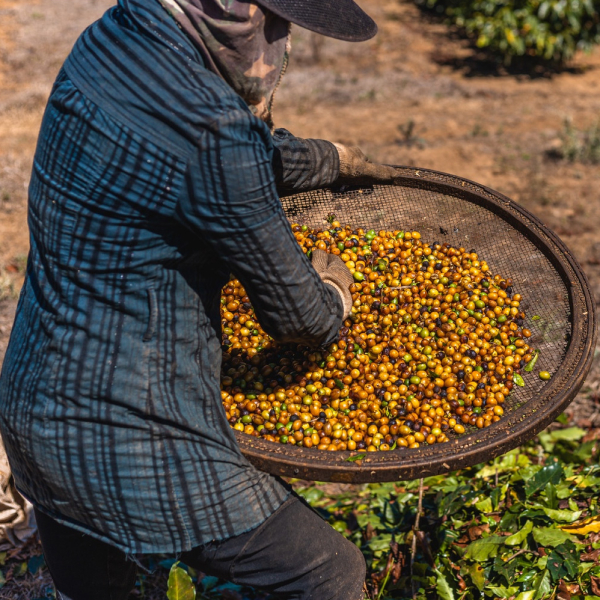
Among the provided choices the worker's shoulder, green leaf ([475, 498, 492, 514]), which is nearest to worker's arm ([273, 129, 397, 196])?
the worker's shoulder

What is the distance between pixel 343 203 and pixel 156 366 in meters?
1.69

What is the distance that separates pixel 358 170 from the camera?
2.86 m

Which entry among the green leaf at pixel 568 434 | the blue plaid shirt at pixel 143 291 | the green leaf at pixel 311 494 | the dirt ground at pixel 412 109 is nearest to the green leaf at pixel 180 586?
the blue plaid shirt at pixel 143 291

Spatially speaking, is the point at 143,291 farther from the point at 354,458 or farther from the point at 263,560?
the point at 263,560

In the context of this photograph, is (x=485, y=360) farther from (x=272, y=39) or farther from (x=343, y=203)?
(x=272, y=39)

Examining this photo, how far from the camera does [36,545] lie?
324cm

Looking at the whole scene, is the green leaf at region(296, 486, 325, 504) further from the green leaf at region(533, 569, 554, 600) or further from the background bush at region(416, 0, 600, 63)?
the background bush at region(416, 0, 600, 63)

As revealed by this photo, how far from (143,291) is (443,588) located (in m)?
1.90

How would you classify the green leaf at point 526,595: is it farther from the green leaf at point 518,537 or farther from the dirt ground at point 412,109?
the dirt ground at point 412,109

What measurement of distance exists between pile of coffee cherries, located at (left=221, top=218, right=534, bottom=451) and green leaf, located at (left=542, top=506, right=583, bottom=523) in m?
0.81

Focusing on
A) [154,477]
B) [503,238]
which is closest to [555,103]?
[503,238]

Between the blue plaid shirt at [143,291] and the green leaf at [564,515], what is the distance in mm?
1495

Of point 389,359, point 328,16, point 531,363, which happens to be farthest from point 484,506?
point 328,16

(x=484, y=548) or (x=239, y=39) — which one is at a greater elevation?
(x=239, y=39)
